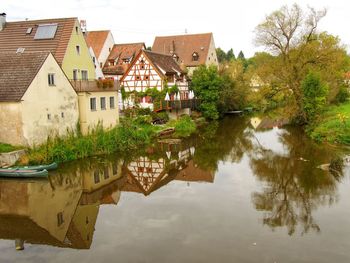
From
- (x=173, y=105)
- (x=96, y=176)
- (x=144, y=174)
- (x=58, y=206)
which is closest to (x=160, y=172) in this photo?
(x=144, y=174)

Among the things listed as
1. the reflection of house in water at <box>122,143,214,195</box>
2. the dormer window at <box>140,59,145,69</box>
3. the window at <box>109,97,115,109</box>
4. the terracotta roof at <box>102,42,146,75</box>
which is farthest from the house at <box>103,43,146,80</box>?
the reflection of house in water at <box>122,143,214,195</box>

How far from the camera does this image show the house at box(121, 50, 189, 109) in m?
43.8

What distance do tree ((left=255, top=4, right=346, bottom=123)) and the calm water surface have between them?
16658mm

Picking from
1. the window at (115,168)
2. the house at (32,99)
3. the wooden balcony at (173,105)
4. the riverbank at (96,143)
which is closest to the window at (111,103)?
the riverbank at (96,143)

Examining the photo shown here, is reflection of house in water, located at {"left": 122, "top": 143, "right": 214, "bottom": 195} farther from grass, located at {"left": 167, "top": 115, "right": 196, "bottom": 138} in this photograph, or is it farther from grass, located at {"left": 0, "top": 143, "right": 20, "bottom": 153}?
grass, located at {"left": 167, "top": 115, "right": 196, "bottom": 138}

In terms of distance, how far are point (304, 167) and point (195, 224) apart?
10733mm

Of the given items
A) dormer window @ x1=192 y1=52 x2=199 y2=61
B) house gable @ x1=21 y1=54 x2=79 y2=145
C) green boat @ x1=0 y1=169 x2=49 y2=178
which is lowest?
green boat @ x1=0 y1=169 x2=49 y2=178

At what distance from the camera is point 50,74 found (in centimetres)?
2484

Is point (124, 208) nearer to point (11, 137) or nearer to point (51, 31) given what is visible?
point (11, 137)

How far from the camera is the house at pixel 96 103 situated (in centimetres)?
2784

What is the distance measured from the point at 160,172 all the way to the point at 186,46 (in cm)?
4559

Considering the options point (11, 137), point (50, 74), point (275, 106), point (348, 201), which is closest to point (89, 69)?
point (50, 74)

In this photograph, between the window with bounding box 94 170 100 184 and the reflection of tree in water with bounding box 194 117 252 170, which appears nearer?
the window with bounding box 94 170 100 184

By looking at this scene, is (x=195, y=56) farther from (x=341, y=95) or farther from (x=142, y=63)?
(x=341, y=95)
